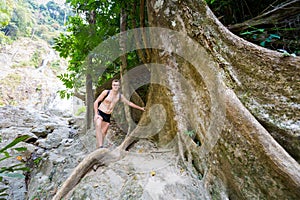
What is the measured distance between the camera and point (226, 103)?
1.80 metres

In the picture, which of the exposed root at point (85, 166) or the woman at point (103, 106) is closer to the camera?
the exposed root at point (85, 166)

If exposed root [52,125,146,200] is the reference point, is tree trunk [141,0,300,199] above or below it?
above

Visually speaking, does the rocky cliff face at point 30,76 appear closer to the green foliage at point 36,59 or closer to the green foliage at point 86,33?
the green foliage at point 36,59

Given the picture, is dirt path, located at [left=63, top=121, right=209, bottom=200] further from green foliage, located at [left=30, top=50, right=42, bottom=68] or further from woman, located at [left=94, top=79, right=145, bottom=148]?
green foliage, located at [left=30, top=50, right=42, bottom=68]

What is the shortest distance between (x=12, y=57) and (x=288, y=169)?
26.1 metres

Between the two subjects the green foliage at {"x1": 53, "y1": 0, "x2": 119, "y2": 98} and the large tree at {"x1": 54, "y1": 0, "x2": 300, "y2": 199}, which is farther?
the green foliage at {"x1": 53, "y1": 0, "x2": 119, "y2": 98}

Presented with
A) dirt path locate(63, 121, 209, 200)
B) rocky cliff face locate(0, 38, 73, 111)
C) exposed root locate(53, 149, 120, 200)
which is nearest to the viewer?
dirt path locate(63, 121, 209, 200)

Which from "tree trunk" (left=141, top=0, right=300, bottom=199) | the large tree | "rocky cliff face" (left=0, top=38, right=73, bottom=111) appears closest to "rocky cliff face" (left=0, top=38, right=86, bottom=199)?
"rocky cliff face" (left=0, top=38, right=73, bottom=111)

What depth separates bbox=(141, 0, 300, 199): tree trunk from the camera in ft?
5.09

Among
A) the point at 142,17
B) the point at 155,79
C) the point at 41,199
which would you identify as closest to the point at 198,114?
the point at 155,79

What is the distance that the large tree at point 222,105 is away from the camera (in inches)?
61.6

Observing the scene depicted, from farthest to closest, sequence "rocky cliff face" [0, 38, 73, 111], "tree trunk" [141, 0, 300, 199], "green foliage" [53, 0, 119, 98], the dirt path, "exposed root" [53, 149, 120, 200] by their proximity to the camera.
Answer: "rocky cliff face" [0, 38, 73, 111] → "green foliage" [53, 0, 119, 98] → "exposed root" [53, 149, 120, 200] → the dirt path → "tree trunk" [141, 0, 300, 199]

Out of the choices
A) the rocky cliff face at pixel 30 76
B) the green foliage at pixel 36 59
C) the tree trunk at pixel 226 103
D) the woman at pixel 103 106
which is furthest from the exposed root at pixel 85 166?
the green foliage at pixel 36 59

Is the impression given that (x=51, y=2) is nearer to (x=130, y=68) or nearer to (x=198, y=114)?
(x=130, y=68)
